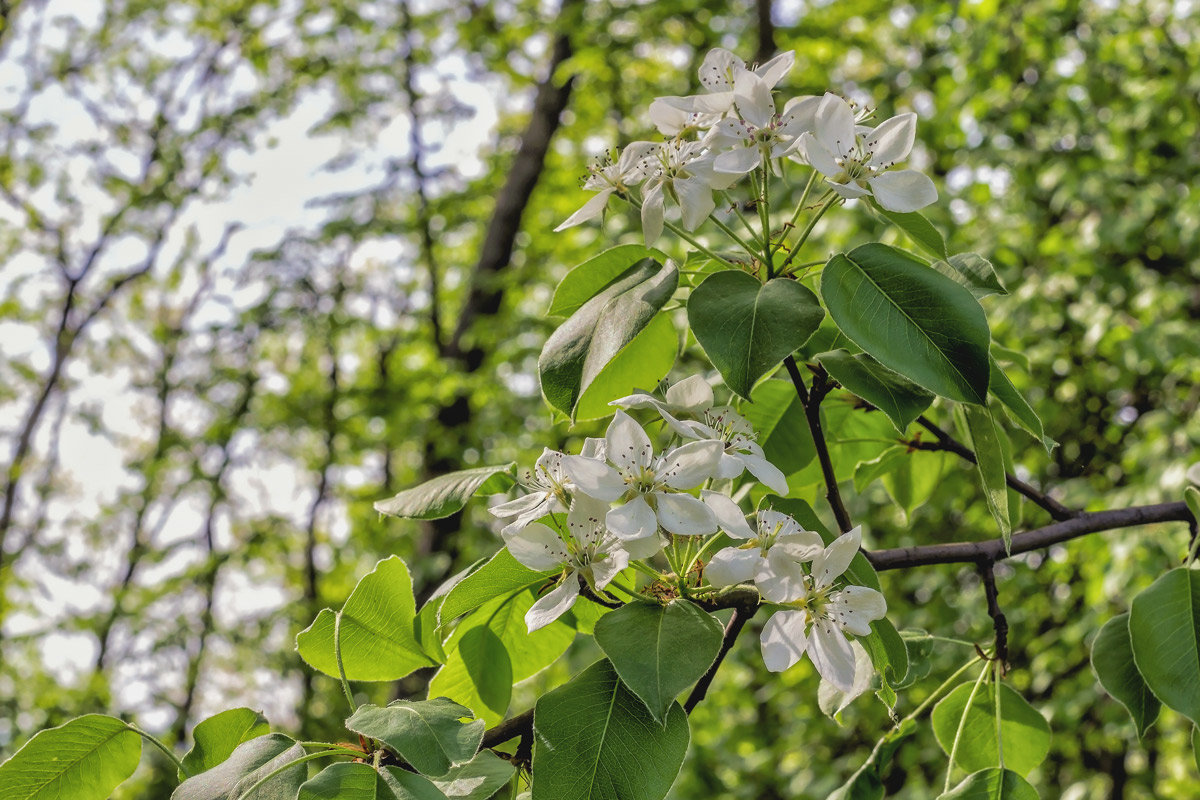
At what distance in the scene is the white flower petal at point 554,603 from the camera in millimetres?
756

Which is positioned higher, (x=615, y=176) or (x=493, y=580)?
(x=615, y=176)

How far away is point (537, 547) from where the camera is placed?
77 centimetres

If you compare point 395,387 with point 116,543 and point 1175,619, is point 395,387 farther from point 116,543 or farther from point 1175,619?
point 116,543

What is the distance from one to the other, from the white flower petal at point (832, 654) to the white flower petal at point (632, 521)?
0.16 metres

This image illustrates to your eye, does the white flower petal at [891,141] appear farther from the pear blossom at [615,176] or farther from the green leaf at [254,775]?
the green leaf at [254,775]

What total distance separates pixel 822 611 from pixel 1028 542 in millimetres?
298

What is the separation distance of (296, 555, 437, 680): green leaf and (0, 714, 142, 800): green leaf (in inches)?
6.1

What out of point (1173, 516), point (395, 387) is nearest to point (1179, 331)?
point (1173, 516)

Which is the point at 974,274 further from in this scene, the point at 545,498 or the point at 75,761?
the point at 75,761

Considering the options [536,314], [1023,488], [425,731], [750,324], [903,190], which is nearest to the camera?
[425,731]

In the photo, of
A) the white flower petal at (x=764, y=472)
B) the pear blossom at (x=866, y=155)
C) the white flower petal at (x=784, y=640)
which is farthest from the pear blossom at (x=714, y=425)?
the pear blossom at (x=866, y=155)

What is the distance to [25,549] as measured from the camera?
7.99 meters

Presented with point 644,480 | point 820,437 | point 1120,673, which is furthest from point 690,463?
point 1120,673

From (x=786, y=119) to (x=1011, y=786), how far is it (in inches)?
23.9
